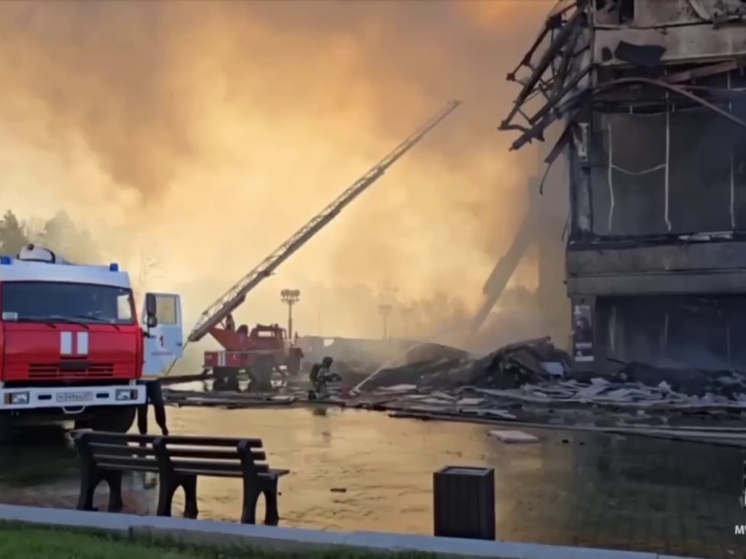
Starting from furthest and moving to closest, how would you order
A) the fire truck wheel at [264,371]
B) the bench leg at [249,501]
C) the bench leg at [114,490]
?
1. the fire truck wheel at [264,371]
2. the bench leg at [114,490]
3. the bench leg at [249,501]

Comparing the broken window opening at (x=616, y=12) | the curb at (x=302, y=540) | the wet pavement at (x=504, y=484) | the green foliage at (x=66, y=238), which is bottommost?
the wet pavement at (x=504, y=484)

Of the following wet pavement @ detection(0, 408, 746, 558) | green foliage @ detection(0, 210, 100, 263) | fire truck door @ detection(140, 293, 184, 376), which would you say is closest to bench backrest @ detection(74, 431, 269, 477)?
wet pavement @ detection(0, 408, 746, 558)

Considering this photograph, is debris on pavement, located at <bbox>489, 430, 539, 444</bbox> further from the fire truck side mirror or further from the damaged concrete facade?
the damaged concrete facade

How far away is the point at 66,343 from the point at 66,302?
1.81 ft

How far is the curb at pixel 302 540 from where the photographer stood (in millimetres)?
4543

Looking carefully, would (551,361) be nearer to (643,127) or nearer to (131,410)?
(643,127)

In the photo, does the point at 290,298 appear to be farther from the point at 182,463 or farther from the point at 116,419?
the point at 182,463

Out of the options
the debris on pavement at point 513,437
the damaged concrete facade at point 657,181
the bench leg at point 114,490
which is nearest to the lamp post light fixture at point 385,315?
the damaged concrete facade at point 657,181

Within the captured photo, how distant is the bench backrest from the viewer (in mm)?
5953

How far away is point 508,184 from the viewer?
99.9 feet

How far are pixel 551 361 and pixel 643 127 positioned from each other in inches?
227

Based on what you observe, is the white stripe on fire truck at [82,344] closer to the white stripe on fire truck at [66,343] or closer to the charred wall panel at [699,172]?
the white stripe on fire truck at [66,343]

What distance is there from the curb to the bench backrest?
2.52ft

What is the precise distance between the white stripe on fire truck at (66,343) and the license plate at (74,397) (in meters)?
0.46
